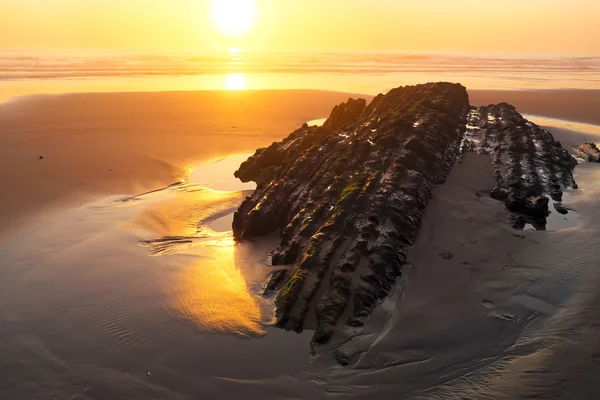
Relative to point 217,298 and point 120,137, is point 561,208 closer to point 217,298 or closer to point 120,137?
point 217,298

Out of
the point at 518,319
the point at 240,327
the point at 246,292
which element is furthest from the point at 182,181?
the point at 518,319

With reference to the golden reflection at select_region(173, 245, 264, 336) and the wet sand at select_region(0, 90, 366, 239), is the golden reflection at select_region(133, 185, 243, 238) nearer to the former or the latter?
the wet sand at select_region(0, 90, 366, 239)

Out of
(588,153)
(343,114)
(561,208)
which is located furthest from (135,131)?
(588,153)

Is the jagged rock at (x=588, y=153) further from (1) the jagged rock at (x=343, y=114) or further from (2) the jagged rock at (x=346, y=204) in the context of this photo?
(1) the jagged rock at (x=343, y=114)

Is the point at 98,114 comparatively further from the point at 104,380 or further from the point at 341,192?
the point at 104,380

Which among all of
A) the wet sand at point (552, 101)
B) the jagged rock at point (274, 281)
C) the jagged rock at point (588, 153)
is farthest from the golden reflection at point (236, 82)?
the jagged rock at point (274, 281)

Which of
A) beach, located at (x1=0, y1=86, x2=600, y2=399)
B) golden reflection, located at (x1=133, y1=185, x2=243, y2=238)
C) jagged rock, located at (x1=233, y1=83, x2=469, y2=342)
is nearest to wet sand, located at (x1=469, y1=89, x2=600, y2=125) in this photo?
beach, located at (x1=0, y1=86, x2=600, y2=399)

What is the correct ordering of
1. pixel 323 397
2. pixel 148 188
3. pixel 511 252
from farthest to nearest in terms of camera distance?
pixel 148 188 < pixel 511 252 < pixel 323 397
